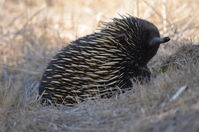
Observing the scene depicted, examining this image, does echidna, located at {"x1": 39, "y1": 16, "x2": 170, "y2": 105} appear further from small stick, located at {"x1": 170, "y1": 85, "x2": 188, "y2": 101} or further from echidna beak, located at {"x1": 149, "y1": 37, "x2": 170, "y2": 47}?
small stick, located at {"x1": 170, "y1": 85, "x2": 188, "y2": 101}

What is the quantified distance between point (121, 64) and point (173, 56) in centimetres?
79

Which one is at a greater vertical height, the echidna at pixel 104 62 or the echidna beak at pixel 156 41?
the echidna beak at pixel 156 41

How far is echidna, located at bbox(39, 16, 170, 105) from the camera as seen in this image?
6359 millimetres

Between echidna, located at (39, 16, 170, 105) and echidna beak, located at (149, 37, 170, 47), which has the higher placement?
echidna beak, located at (149, 37, 170, 47)

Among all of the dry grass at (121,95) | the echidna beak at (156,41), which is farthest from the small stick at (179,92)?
the echidna beak at (156,41)

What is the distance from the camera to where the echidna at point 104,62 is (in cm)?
636

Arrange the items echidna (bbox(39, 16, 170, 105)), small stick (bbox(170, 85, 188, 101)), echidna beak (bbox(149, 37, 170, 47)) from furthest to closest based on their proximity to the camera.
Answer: echidna (bbox(39, 16, 170, 105)) → echidna beak (bbox(149, 37, 170, 47)) → small stick (bbox(170, 85, 188, 101))

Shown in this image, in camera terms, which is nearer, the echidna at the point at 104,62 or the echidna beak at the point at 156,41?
the echidna beak at the point at 156,41

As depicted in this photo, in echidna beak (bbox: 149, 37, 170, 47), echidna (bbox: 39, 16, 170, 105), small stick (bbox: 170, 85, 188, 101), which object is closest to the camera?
small stick (bbox: 170, 85, 188, 101)

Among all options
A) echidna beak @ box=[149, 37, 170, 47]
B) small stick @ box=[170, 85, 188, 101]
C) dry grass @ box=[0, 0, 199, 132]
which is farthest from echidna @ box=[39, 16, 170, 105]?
small stick @ box=[170, 85, 188, 101]

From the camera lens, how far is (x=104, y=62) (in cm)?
640

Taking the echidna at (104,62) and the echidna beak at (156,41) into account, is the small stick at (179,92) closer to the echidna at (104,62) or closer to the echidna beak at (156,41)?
the echidna beak at (156,41)

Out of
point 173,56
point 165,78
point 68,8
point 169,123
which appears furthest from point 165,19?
point 68,8

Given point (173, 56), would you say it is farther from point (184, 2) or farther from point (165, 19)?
point (184, 2)
